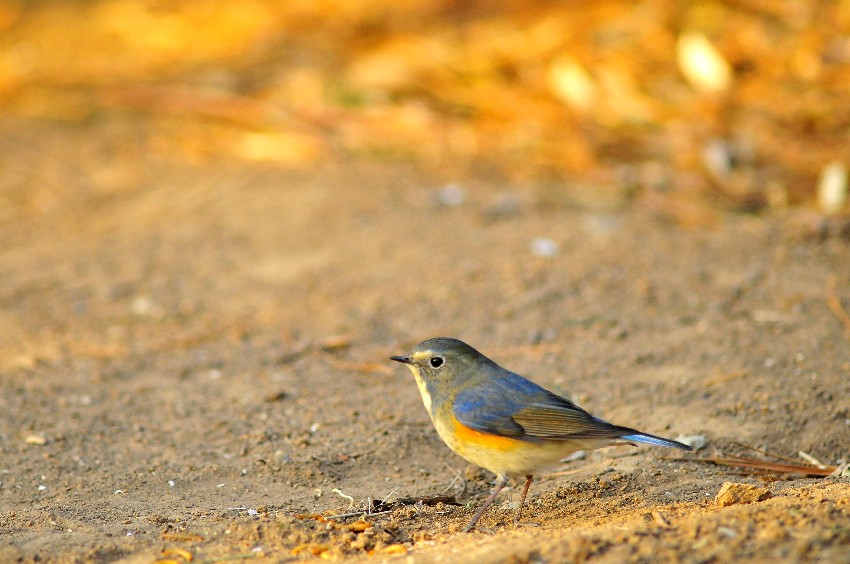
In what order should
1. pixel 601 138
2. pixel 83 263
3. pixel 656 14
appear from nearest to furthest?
pixel 83 263
pixel 601 138
pixel 656 14

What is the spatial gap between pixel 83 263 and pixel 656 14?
19.6 feet

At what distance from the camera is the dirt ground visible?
12.2 ft

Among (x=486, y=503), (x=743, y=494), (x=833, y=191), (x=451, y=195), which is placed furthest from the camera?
(x=451, y=195)

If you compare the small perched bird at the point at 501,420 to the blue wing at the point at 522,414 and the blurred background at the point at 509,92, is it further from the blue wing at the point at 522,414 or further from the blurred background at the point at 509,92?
Answer: the blurred background at the point at 509,92

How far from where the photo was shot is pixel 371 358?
5812 mm

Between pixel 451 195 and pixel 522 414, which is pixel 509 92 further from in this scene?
pixel 522 414

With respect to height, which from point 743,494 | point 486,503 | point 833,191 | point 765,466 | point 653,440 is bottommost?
point 486,503

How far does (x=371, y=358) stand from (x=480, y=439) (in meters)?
1.77

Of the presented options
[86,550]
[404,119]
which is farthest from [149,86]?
[86,550]

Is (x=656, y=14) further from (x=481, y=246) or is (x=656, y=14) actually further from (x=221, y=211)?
(x=221, y=211)

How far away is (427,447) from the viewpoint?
484 cm

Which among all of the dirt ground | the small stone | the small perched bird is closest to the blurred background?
the dirt ground

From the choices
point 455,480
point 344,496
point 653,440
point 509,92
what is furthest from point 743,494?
point 509,92

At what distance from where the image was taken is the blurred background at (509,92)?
7949mm
